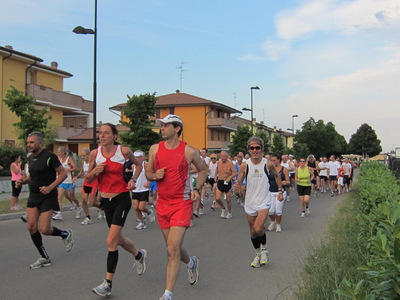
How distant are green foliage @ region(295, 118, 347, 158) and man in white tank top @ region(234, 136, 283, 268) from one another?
7379 centimetres

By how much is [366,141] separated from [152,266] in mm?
115710

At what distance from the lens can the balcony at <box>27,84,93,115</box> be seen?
3675 centimetres

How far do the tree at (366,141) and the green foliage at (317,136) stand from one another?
34.7 meters

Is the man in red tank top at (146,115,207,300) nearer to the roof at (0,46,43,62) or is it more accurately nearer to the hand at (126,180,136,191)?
the hand at (126,180,136,191)

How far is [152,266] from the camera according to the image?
6770 millimetres

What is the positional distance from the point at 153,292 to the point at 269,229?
5.96 meters

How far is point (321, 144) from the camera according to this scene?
80.3 metres

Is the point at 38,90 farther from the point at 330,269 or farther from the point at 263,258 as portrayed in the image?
the point at 330,269

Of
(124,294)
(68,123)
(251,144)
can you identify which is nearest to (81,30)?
(251,144)

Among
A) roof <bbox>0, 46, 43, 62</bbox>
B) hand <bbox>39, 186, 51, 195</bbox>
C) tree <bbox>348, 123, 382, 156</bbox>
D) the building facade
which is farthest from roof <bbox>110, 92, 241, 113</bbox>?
tree <bbox>348, 123, 382, 156</bbox>

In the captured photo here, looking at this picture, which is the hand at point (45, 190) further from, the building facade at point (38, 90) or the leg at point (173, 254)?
the building facade at point (38, 90)

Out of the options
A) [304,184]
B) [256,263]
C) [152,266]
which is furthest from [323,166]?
[152,266]

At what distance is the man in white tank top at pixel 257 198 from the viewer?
6.77 m

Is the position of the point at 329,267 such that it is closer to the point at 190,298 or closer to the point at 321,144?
the point at 190,298
